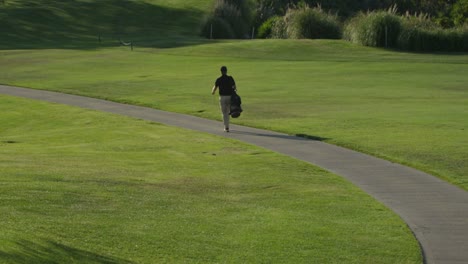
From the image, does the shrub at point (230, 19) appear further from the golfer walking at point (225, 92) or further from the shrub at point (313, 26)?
the golfer walking at point (225, 92)

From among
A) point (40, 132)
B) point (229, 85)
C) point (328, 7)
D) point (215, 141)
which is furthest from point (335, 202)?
point (328, 7)

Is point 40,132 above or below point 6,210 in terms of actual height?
below

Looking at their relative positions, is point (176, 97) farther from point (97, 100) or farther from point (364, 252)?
point (364, 252)

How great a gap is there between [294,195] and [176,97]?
22344 mm

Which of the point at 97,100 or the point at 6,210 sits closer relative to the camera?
the point at 6,210

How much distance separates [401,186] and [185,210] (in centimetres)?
495

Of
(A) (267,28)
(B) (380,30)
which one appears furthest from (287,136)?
(A) (267,28)

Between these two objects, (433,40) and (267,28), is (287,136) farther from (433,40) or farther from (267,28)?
(267,28)

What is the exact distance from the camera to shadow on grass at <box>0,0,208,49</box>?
76.9 meters

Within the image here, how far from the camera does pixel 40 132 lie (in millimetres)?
31422

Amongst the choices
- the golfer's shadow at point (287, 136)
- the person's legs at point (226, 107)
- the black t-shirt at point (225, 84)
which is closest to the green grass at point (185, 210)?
the golfer's shadow at point (287, 136)

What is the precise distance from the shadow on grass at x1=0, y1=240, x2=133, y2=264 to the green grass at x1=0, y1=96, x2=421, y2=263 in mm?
18

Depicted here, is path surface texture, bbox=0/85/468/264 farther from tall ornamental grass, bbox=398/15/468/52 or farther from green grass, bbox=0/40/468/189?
tall ornamental grass, bbox=398/15/468/52

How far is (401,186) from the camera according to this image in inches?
744
